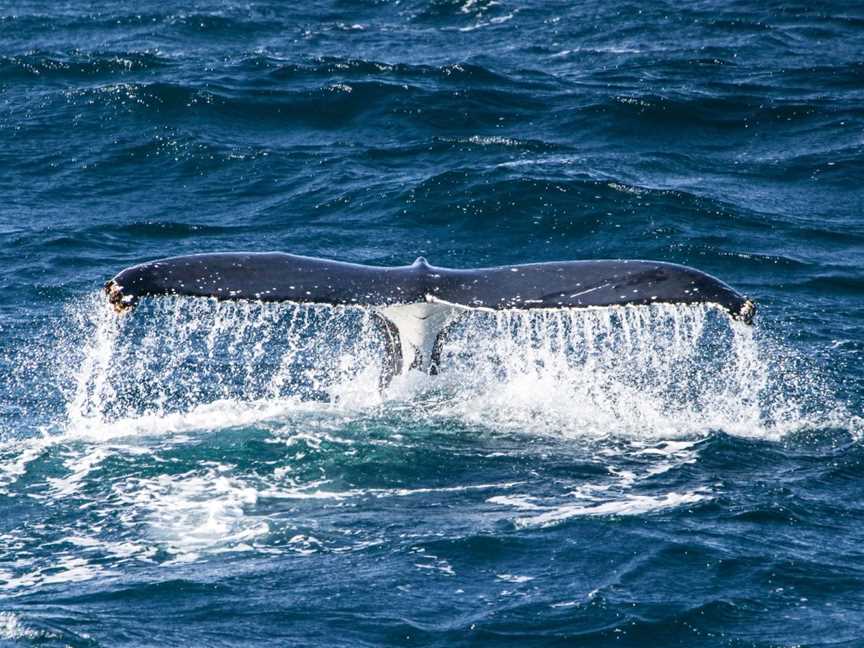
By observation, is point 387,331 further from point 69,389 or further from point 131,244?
point 131,244

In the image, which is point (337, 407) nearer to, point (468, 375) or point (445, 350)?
point (468, 375)

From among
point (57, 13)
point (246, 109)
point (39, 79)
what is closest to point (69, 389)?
point (246, 109)

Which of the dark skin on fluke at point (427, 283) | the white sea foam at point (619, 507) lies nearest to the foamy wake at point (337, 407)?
the white sea foam at point (619, 507)

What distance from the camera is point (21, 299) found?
63.7ft

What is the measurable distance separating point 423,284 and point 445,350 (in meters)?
4.37

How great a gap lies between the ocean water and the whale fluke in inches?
14.0

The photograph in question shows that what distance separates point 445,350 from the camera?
17094mm

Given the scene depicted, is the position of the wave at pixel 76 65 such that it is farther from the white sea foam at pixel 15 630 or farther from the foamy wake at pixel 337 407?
the white sea foam at pixel 15 630

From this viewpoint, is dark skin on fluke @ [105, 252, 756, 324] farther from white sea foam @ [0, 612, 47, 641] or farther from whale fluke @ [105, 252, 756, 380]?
white sea foam @ [0, 612, 47, 641]

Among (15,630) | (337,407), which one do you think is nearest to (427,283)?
(337,407)

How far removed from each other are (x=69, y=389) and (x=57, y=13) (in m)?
19.9

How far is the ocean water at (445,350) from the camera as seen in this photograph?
433 inches

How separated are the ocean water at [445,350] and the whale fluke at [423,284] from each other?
1.16 ft

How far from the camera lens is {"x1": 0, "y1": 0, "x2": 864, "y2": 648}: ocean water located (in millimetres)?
11000
